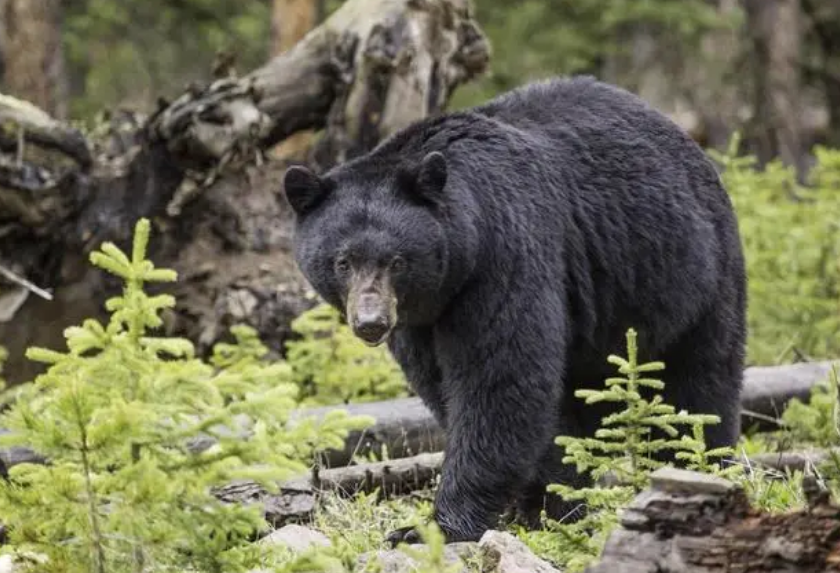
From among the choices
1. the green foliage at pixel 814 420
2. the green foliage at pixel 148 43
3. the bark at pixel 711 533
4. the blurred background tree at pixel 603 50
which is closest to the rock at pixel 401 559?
the bark at pixel 711 533

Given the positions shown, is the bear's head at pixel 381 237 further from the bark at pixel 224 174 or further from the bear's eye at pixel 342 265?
the bark at pixel 224 174

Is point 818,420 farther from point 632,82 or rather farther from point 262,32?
point 632,82

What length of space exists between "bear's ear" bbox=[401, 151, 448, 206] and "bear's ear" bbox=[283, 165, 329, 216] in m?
0.34

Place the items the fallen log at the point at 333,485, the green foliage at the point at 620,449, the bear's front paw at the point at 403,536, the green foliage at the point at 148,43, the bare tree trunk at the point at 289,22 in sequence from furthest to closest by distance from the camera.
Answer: the green foliage at the point at 148,43
the bare tree trunk at the point at 289,22
the fallen log at the point at 333,485
the bear's front paw at the point at 403,536
the green foliage at the point at 620,449

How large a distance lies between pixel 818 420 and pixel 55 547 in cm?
446

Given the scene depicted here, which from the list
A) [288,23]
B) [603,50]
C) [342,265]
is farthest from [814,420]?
[603,50]

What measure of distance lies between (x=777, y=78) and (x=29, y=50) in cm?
901

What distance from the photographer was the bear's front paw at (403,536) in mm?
4953

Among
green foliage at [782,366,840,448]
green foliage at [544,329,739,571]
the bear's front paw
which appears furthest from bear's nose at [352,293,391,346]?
green foliage at [782,366,840,448]

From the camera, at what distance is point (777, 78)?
16484mm

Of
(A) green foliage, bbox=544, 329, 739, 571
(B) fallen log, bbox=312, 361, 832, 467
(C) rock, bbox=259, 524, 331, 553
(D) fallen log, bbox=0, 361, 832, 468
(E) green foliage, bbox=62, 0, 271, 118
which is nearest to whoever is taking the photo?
(A) green foliage, bbox=544, 329, 739, 571

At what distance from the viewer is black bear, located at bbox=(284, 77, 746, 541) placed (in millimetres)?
5219

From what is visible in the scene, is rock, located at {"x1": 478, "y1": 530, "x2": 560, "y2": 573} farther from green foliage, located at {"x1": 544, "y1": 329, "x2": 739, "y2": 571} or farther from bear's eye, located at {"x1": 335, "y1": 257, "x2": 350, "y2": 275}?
bear's eye, located at {"x1": 335, "y1": 257, "x2": 350, "y2": 275}

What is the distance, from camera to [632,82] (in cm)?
2081
